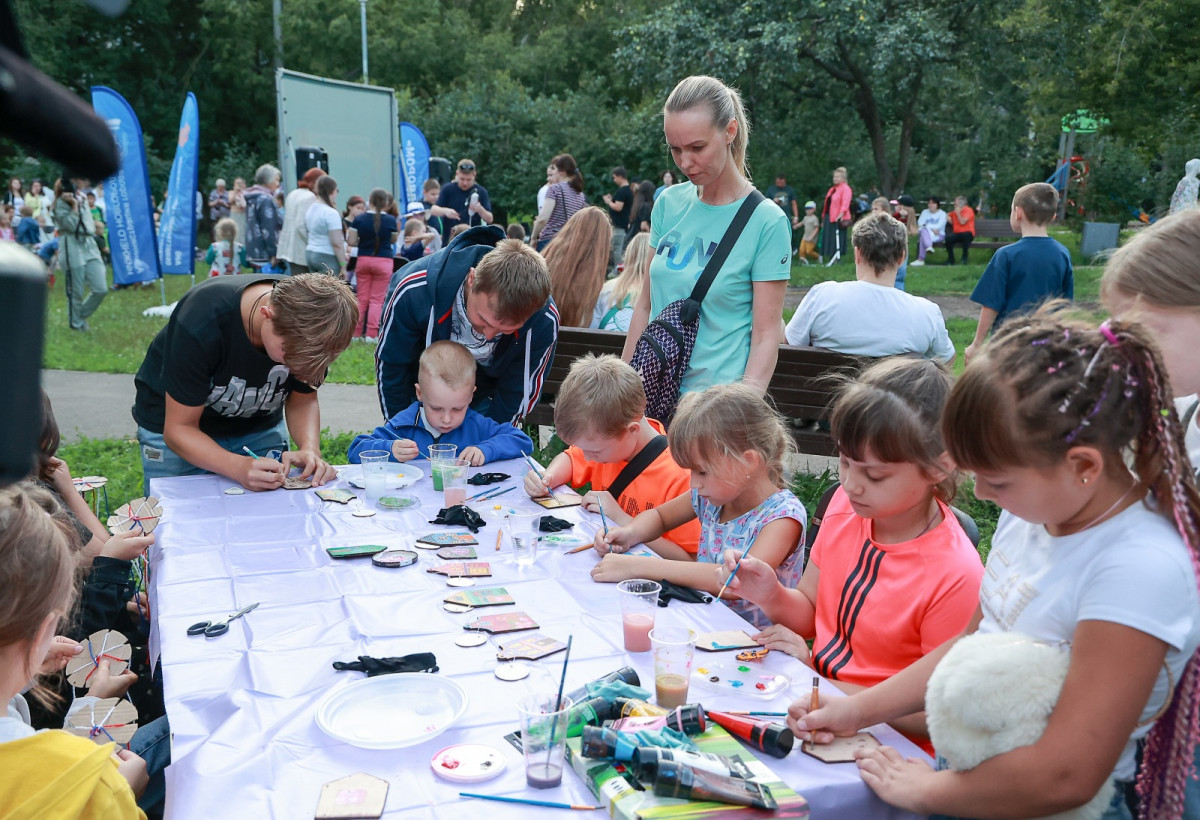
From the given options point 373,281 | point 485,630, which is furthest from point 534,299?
point 373,281

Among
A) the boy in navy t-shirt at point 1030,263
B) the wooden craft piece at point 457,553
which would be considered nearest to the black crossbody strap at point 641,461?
the wooden craft piece at point 457,553

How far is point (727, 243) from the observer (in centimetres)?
336

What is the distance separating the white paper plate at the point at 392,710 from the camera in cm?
168

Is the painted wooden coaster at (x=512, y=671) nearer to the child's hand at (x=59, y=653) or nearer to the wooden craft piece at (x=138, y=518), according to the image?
the child's hand at (x=59, y=653)

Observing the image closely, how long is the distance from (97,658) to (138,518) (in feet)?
1.99

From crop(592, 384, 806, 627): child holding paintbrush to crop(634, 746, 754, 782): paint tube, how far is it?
99 centimetres

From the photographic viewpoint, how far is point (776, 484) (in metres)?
2.70

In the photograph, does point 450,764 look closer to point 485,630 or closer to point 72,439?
point 485,630

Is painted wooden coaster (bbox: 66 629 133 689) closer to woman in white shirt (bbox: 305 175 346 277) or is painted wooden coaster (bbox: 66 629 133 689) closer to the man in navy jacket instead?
the man in navy jacket

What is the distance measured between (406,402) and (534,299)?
939 millimetres

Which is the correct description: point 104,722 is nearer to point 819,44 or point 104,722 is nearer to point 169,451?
point 169,451

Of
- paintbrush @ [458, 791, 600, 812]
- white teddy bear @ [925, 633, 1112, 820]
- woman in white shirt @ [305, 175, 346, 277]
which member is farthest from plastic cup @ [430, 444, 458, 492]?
woman in white shirt @ [305, 175, 346, 277]

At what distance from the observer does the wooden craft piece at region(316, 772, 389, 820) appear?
144 cm

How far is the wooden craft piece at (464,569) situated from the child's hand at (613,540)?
330mm
